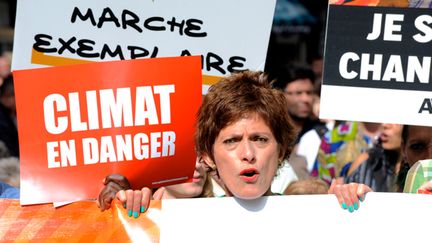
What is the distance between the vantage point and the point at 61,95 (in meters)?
2.75

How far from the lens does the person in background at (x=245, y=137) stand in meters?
2.56

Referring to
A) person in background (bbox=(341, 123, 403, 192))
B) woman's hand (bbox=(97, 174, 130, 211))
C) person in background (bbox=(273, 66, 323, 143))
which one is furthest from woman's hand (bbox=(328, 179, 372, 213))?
person in background (bbox=(273, 66, 323, 143))

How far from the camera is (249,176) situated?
2.55m

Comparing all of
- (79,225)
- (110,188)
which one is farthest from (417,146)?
(79,225)

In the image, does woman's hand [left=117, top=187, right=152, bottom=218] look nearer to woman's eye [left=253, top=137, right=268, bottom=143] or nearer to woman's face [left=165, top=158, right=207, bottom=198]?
woman's eye [left=253, top=137, right=268, bottom=143]

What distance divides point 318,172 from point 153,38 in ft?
9.80

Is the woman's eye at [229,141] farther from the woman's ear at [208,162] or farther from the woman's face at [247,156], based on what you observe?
the woman's ear at [208,162]

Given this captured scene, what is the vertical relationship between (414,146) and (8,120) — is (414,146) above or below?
above

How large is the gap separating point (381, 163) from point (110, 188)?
9.80 feet

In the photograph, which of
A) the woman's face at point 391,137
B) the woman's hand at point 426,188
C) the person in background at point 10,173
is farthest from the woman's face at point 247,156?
the woman's face at point 391,137

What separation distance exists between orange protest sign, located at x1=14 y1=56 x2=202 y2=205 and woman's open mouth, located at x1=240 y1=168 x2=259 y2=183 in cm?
39

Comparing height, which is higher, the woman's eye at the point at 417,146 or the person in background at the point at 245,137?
the person in background at the point at 245,137

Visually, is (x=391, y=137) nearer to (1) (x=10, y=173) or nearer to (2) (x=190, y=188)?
(2) (x=190, y=188)

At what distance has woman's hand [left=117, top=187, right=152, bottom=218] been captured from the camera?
102 inches
